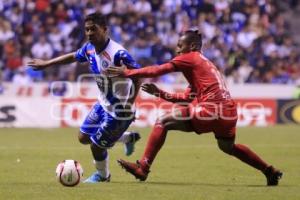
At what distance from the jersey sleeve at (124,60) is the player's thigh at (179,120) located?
800mm

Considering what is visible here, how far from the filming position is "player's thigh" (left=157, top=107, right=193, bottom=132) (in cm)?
989

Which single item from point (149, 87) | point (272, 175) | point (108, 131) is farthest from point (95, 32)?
point (272, 175)

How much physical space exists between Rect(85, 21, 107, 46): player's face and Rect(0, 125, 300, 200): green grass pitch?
6.15 ft

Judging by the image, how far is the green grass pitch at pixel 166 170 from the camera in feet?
30.6

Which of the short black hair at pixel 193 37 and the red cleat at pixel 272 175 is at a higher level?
the short black hair at pixel 193 37

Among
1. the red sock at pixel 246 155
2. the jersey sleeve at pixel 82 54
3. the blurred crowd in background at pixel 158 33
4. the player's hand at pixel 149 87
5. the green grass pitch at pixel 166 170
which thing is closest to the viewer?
the green grass pitch at pixel 166 170

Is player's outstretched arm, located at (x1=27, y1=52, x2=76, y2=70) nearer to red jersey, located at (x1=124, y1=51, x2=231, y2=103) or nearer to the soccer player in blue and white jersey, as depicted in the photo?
the soccer player in blue and white jersey

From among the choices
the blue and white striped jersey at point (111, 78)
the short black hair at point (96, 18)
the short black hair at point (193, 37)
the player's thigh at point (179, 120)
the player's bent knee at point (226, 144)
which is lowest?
the player's bent knee at point (226, 144)

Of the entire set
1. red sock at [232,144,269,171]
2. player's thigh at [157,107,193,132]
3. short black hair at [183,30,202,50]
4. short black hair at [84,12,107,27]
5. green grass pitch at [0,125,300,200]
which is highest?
short black hair at [84,12,107,27]

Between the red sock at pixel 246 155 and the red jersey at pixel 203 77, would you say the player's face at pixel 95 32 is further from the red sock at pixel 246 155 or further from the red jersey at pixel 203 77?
the red sock at pixel 246 155

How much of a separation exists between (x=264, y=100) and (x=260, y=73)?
196 centimetres

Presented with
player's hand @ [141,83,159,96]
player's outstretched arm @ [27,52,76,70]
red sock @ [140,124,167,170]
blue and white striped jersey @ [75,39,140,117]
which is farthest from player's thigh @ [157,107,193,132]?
player's outstretched arm @ [27,52,76,70]

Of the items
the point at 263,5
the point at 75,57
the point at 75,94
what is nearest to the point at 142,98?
the point at 75,94

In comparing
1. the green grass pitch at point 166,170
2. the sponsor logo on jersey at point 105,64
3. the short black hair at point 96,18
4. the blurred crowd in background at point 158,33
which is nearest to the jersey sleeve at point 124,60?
the sponsor logo on jersey at point 105,64
